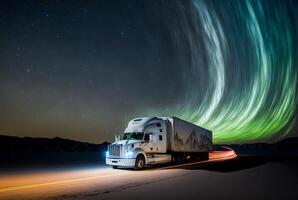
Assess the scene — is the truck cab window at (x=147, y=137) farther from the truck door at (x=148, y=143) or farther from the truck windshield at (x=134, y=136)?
the truck windshield at (x=134, y=136)

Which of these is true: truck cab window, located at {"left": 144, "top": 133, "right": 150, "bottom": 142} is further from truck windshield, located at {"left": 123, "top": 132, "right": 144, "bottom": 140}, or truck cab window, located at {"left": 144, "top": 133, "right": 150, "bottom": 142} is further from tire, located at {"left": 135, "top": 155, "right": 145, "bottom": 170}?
tire, located at {"left": 135, "top": 155, "right": 145, "bottom": 170}

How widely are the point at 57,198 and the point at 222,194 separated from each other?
5.15 m

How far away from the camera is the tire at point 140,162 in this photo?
20917mm

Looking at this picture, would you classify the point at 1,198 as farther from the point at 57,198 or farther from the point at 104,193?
the point at 104,193

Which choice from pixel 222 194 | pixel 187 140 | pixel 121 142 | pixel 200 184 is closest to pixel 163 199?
pixel 222 194

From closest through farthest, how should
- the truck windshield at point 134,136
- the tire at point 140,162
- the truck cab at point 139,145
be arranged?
the truck cab at point 139,145, the tire at point 140,162, the truck windshield at point 134,136

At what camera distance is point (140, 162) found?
2123cm

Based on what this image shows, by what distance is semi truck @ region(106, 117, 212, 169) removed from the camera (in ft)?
68.8

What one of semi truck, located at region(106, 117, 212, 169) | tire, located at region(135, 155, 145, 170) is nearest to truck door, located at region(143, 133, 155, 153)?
semi truck, located at region(106, 117, 212, 169)

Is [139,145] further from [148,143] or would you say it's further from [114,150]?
[114,150]

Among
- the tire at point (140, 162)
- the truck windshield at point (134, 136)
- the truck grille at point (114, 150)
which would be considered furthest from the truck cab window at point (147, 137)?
the truck grille at point (114, 150)

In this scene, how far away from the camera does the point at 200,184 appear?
523 inches

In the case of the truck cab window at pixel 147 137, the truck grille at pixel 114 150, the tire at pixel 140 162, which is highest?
the truck cab window at pixel 147 137

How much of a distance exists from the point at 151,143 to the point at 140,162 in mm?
1795
